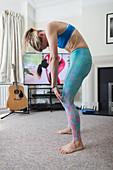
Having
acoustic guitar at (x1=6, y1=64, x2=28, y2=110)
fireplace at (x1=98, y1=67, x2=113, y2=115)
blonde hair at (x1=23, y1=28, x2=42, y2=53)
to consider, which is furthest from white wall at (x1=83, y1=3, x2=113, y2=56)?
blonde hair at (x1=23, y1=28, x2=42, y2=53)

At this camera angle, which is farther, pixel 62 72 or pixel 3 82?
pixel 3 82

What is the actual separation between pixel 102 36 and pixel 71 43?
7.69 feet

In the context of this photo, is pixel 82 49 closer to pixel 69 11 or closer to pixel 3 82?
pixel 3 82

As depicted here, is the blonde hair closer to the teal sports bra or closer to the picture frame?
the teal sports bra

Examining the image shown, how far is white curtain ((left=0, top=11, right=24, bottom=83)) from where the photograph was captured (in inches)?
129

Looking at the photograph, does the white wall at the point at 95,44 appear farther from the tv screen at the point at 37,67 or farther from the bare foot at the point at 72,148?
the bare foot at the point at 72,148

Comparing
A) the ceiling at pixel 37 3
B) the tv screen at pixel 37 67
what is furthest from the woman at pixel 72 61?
the ceiling at pixel 37 3

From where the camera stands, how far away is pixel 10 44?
10.9ft

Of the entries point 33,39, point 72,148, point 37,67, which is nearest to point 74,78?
point 33,39

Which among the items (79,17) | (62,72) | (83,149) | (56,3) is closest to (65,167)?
(83,149)

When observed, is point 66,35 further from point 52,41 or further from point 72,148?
point 72,148

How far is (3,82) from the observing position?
3.31 meters

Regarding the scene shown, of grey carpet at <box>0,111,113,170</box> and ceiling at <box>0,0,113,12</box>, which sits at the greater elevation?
ceiling at <box>0,0,113,12</box>

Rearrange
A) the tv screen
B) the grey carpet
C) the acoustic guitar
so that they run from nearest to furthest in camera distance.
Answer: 1. the grey carpet
2. the acoustic guitar
3. the tv screen
